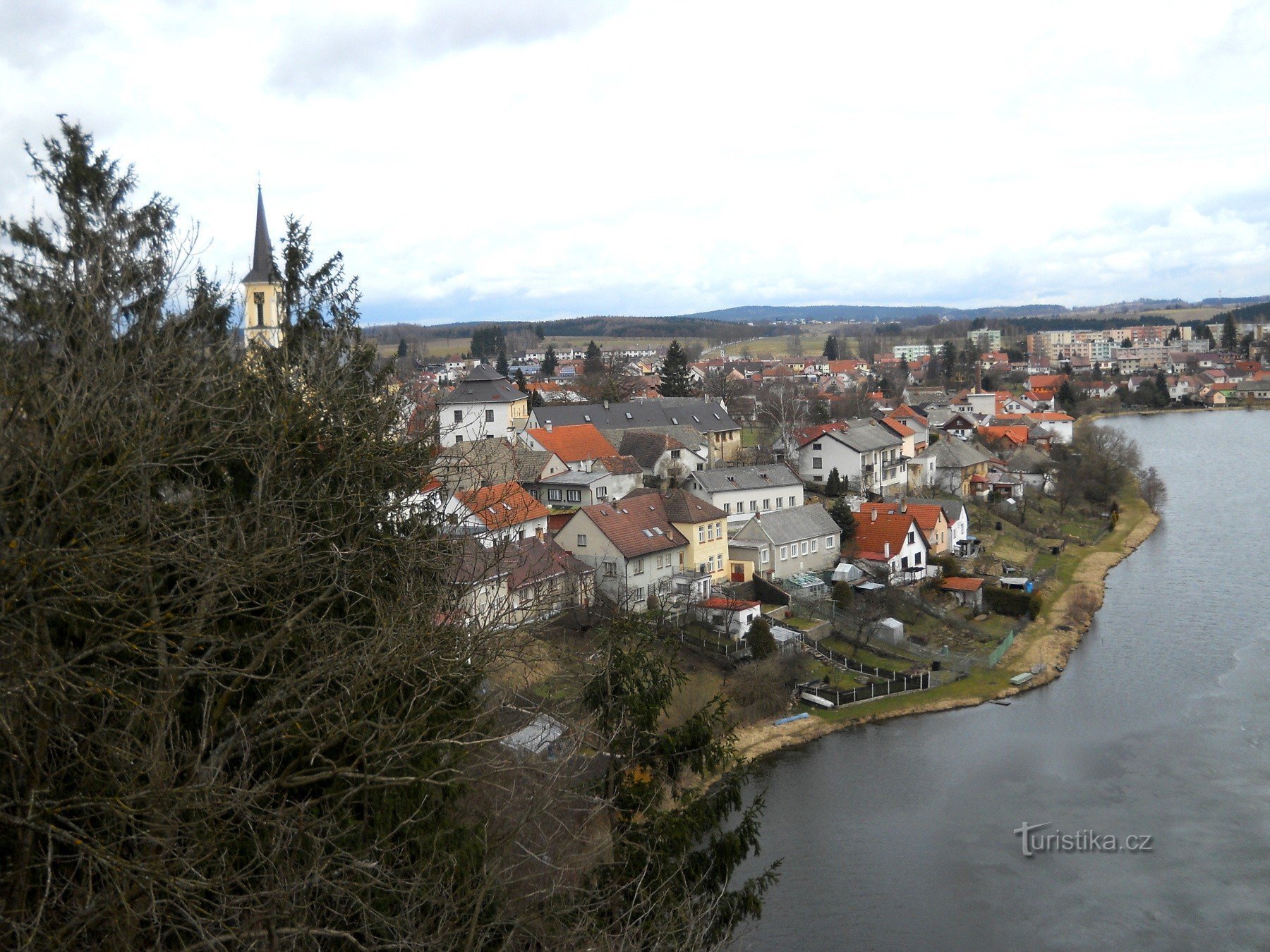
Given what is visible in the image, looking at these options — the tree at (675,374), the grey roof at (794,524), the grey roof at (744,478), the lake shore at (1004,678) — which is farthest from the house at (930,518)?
the tree at (675,374)

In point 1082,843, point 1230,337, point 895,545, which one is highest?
point 1230,337

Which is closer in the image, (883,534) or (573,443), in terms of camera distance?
(883,534)

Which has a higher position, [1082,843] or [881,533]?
[881,533]

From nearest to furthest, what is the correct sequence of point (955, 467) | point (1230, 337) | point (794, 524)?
point (794, 524) < point (955, 467) < point (1230, 337)

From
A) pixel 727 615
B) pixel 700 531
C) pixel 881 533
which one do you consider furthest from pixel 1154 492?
pixel 727 615

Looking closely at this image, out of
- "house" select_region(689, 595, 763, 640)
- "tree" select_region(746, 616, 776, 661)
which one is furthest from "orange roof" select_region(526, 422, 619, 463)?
"tree" select_region(746, 616, 776, 661)

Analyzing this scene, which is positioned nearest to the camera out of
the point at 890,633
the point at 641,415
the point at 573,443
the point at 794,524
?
the point at 890,633

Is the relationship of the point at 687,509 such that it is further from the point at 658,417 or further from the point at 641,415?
the point at 641,415

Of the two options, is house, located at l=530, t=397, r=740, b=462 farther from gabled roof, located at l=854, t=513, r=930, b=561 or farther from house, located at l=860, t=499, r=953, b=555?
gabled roof, located at l=854, t=513, r=930, b=561

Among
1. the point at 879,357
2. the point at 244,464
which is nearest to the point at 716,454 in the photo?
the point at 244,464
